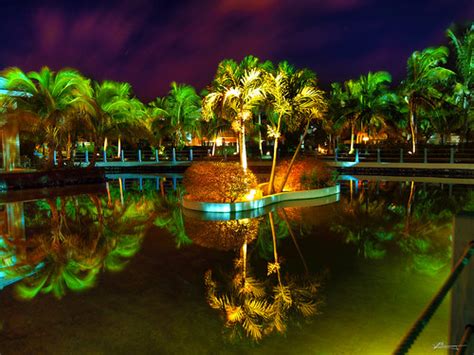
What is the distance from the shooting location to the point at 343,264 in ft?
21.8

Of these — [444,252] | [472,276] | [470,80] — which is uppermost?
[470,80]

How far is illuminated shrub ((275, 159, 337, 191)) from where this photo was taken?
15.0 meters

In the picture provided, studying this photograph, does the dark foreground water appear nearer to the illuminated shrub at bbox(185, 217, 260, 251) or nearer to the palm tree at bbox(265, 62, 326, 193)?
the illuminated shrub at bbox(185, 217, 260, 251)

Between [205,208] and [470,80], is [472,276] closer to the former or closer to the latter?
[205,208]

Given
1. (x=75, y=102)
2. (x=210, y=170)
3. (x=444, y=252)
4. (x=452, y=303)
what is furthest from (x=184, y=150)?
(x=452, y=303)

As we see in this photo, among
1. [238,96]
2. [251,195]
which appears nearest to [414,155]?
[238,96]

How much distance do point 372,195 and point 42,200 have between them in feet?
40.8

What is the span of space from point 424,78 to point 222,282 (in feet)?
97.3

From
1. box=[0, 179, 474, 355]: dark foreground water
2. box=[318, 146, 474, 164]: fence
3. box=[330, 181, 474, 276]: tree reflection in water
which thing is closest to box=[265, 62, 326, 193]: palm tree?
box=[330, 181, 474, 276]: tree reflection in water

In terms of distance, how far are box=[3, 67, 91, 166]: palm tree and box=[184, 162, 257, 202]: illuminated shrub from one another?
33.9 ft

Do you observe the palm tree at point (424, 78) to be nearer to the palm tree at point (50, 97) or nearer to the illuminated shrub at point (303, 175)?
the illuminated shrub at point (303, 175)

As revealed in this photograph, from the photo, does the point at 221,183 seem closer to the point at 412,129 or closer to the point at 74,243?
the point at 74,243

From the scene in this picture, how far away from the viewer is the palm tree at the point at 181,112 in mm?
36281

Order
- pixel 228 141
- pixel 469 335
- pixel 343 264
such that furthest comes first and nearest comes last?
pixel 228 141
pixel 343 264
pixel 469 335
